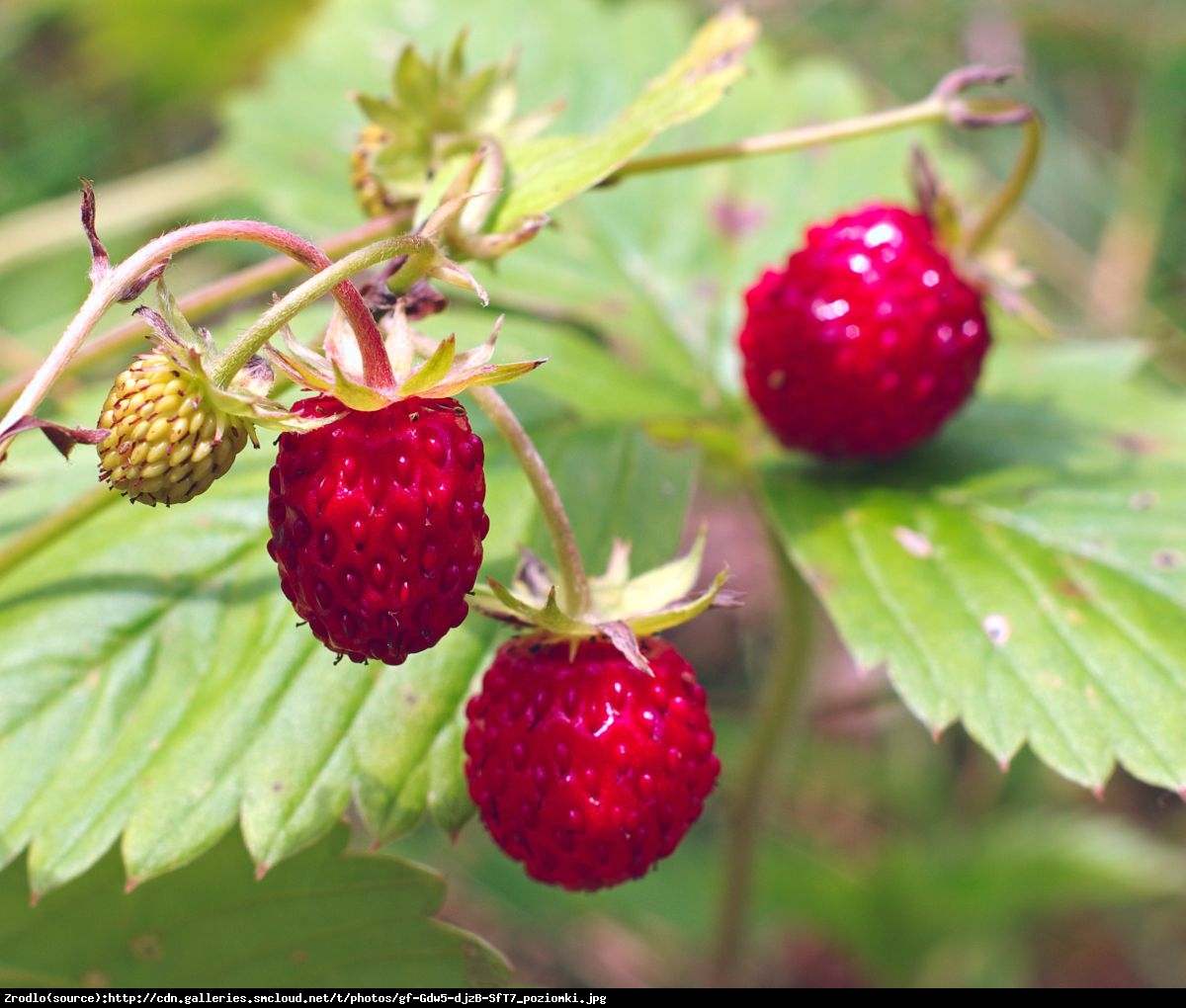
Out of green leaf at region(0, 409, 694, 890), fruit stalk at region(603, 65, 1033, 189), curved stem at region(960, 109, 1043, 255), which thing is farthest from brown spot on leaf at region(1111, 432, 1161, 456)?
green leaf at region(0, 409, 694, 890)

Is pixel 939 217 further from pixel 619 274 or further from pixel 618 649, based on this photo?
pixel 618 649

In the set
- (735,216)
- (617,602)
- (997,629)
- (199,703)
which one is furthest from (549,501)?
(735,216)

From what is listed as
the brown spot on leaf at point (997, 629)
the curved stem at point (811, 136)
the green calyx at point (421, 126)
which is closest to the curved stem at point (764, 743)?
the brown spot on leaf at point (997, 629)

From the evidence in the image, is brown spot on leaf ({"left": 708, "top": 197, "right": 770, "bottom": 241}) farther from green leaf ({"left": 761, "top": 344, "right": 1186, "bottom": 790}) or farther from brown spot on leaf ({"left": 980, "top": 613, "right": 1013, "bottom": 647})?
brown spot on leaf ({"left": 980, "top": 613, "right": 1013, "bottom": 647})

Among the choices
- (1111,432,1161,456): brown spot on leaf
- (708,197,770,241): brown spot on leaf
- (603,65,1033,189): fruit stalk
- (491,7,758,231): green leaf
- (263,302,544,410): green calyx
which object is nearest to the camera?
(263,302,544,410): green calyx

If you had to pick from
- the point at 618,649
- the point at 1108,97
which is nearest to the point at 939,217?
the point at 618,649

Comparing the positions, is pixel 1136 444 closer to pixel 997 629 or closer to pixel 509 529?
pixel 997 629
